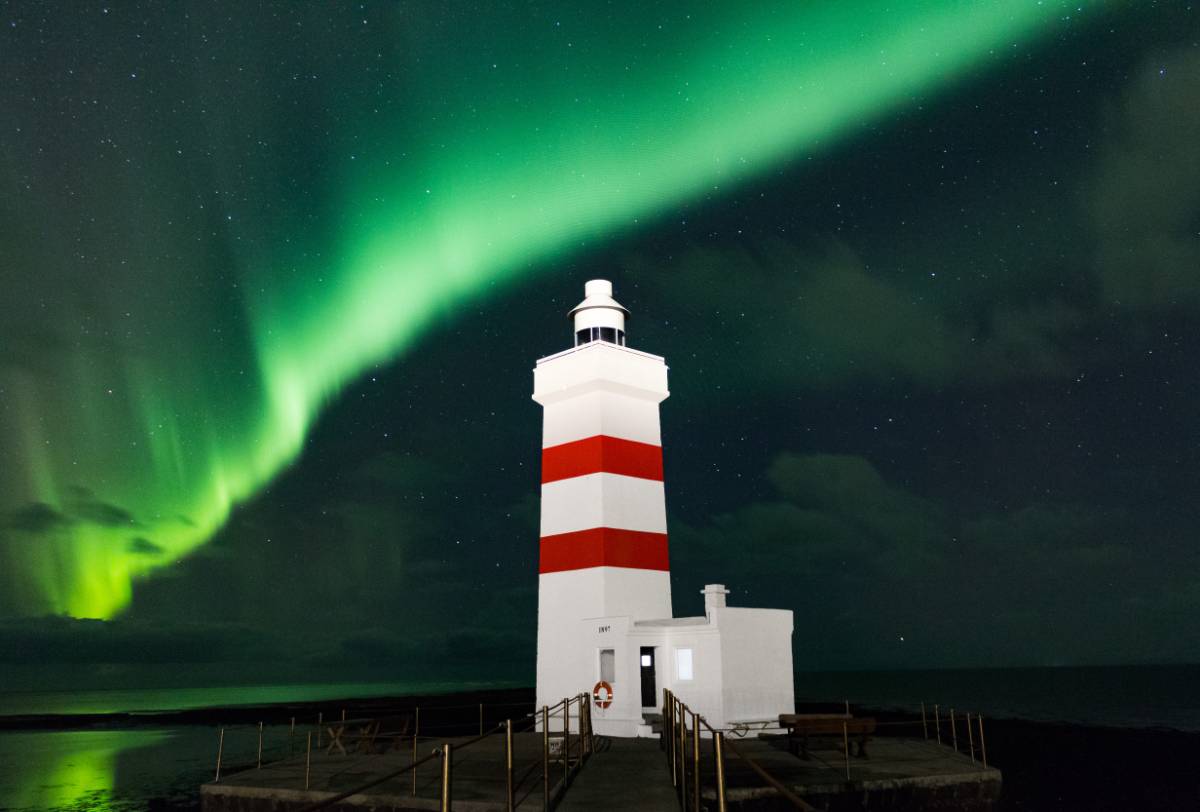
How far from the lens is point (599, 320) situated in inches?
934

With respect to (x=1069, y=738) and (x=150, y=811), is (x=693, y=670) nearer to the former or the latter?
(x=150, y=811)

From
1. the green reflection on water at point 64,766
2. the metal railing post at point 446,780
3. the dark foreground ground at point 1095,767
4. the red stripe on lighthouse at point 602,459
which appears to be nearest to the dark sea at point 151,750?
the green reflection on water at point 64,766

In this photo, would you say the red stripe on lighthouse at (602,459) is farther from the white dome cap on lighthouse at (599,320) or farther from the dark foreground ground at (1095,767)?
the dark foreground ground at (1095,767)

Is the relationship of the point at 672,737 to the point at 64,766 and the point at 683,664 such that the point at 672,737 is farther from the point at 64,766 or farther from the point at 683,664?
the point at 64,766

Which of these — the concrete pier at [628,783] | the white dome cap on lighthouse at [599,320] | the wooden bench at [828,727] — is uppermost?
the white dome cap on lighthouse at [599,320]

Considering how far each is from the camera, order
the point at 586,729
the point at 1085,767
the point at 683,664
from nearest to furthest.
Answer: the point at 586,729
the point at 683,664
the point at 1085,767

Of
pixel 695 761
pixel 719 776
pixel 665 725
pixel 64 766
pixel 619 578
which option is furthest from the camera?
pixel 64 766

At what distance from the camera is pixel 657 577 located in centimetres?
2238

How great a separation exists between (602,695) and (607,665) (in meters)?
0.71

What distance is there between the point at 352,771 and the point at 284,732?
51705 millimetres

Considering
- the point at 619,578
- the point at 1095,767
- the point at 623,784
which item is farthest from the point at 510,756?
the point at 1095,767

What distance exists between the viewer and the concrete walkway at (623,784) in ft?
36.2

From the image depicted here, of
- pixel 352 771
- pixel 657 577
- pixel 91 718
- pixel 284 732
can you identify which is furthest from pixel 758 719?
pixel 91 718

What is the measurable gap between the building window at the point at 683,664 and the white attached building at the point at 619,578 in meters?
0.02
